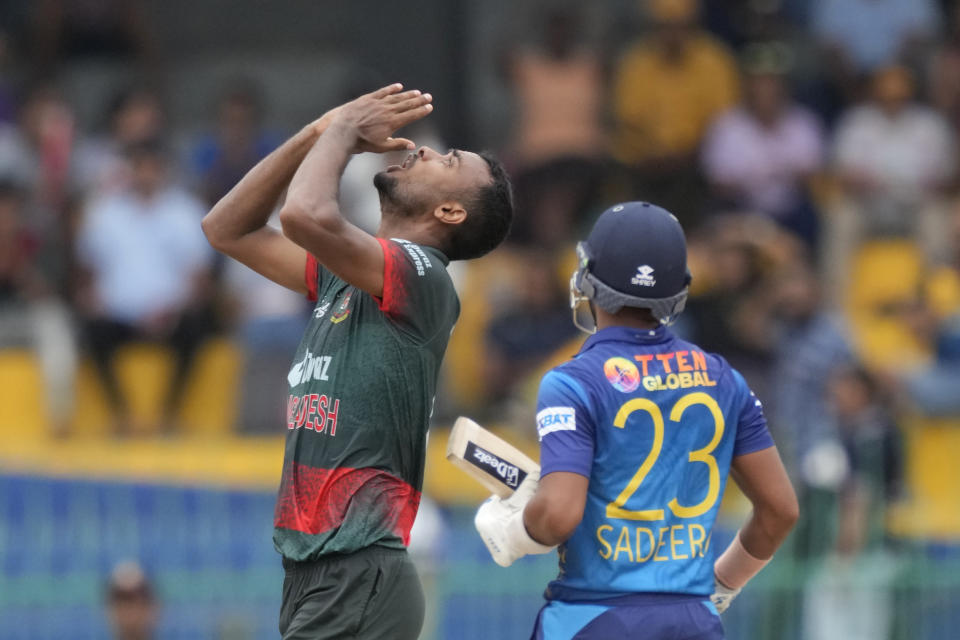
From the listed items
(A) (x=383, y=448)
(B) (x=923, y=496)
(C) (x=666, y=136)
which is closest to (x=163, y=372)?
Result: (C) (x=666, y=136)

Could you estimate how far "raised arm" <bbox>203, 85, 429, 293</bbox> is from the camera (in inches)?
200

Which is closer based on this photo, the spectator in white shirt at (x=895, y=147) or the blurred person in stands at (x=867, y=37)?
the spectator in white shirt at (x=895, y=147)

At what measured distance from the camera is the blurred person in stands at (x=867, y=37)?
45.1ft

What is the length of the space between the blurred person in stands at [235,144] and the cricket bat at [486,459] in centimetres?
753

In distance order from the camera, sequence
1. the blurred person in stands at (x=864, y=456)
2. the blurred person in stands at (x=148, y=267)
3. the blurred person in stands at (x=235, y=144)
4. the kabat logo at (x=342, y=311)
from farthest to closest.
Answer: the blurred person in stands at (x=235, y=144) → the blurred person in stands at (x=148, y=267) → the blurred person in stands at (x=864, y=456) → the kabat logo at (x=342, y=311)

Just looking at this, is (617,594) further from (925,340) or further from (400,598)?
(925,340)

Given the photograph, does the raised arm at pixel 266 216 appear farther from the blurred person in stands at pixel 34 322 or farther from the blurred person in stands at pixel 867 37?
the blurred person in stands at pixel 867 37

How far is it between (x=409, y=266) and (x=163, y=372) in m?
7.10

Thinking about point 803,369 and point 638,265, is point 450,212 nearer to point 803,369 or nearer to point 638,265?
point 638,265

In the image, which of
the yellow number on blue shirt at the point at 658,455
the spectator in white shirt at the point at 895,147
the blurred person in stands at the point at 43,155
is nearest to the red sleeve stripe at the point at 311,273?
the yellow number on blue shirt at the point at 658,455

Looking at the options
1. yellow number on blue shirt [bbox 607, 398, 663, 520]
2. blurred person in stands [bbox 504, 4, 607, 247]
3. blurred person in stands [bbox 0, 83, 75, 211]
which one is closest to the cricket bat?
yellow number on blue shirt [bbox 607, 398, 663, 520]

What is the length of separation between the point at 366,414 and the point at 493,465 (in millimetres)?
402

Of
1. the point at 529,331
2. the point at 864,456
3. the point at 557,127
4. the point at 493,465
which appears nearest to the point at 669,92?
the point at 557,127

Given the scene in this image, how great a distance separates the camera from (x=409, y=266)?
4844 mm
